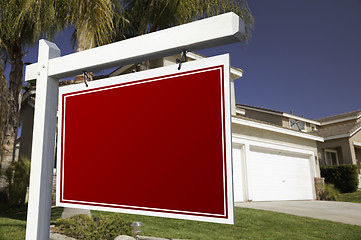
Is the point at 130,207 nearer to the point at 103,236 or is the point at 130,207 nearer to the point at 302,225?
the point at 103,236

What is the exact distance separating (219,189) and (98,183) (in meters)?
0.88

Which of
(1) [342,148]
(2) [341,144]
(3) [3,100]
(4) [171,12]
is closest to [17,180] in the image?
(4) [171,12]

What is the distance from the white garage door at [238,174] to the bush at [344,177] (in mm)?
11615

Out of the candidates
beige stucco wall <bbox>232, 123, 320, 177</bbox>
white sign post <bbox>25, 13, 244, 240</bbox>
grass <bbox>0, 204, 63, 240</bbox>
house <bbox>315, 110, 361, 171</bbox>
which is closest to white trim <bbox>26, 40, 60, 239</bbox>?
white sign post <bbox>25, 13, 244, 240</bbox>

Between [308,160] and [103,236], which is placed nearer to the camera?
[103,236]

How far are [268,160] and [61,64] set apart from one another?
15.5m

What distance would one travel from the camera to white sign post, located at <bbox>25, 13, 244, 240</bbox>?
6.06 ft

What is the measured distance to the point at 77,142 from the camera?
2195mm

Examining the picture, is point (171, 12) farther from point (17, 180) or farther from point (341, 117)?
point (341, 117)

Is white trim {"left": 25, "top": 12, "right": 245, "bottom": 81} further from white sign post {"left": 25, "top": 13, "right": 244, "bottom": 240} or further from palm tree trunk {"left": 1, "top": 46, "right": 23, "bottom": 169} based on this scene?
palm tree trunk {"left": 1, "top": 46, "right": 23, "bottom": 169}

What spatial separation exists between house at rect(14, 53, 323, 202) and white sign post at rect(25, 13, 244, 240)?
12.7 metres

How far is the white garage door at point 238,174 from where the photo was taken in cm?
1439

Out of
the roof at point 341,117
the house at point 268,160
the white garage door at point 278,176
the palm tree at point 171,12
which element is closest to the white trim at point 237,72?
the house at point 268,160

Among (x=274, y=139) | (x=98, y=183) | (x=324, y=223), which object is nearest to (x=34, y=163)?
(x=98, y=183)
